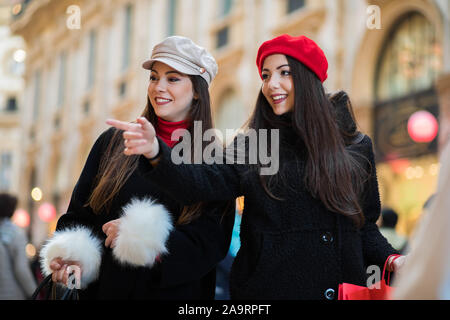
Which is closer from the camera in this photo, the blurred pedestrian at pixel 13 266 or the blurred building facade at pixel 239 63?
the blurred pedestrian at pixel 13 266

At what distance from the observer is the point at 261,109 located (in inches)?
95.1

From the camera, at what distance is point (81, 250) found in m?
2.32

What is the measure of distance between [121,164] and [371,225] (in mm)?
982

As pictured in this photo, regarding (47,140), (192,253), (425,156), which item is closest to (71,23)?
(192,253)

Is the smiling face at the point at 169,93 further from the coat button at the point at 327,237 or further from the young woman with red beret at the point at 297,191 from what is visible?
the coat button at the point at 327,237

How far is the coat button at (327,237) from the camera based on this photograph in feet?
7.16

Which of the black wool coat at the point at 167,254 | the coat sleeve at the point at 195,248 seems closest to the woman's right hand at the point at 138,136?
the black wool coat at the point at 167,254

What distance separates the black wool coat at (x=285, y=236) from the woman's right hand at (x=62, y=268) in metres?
0.54

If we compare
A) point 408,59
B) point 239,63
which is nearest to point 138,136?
point 408,59

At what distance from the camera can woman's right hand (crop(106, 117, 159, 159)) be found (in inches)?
73.7

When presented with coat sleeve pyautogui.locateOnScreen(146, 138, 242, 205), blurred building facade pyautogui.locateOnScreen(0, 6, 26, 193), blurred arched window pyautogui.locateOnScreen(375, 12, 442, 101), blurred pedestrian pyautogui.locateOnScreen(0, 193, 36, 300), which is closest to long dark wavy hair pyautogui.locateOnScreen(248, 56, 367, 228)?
coat sleeve pyautogui.locateOnScreen(146, 138, 242, 205)

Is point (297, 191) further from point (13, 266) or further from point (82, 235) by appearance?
point (13, 266)

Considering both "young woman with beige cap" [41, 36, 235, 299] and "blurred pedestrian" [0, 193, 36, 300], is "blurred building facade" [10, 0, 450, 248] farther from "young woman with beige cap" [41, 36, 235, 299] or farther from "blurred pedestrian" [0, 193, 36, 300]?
"young woman with beige cap" [41, 36, 235, 299]

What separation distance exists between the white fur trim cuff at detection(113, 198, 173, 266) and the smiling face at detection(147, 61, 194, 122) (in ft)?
1.48
